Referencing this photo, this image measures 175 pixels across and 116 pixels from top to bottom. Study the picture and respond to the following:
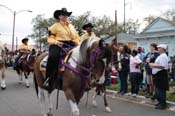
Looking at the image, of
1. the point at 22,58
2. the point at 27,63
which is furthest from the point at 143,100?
the point at 22,58

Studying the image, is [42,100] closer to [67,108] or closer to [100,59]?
[67,108]

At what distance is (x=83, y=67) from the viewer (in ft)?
22.5

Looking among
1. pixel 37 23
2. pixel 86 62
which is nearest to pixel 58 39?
pixel 86 62

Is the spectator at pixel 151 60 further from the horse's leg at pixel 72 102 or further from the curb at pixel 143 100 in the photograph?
the horse's leg at pixel 72 102

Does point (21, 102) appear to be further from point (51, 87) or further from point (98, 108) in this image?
point (51, 87)

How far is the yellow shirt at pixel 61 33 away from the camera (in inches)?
300

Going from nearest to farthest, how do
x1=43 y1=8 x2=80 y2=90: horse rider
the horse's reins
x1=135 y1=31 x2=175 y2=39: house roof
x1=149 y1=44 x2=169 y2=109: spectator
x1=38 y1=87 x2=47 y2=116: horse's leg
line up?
the horse's reins, x1=43 y1=8 x2=80 y2=90: horse rider, x1=38 y1=87 x2=47 y2=116: horse's leg, x1=149 y1=44 x2=169 y2=109: spectator, x1=135 y1=31 x2=175 y2=39: house roof

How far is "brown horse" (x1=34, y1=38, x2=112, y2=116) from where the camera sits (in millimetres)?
6242

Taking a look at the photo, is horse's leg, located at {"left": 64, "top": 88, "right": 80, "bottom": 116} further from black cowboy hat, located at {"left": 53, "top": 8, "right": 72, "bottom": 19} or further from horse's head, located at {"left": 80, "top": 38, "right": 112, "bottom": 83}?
black cowboy hat, located at {"left": 53, "top": 8, "right": 72, "bottom": 19}

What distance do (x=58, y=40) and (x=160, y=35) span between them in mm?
31736

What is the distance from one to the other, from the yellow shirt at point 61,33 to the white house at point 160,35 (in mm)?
28101

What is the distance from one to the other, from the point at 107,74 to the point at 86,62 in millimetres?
677

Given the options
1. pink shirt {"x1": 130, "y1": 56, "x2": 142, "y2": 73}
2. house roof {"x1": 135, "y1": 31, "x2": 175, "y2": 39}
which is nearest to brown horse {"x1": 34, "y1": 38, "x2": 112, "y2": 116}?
pink shirt {"x1": 130, "y1": 56, "x2": 142, "y2": 73}

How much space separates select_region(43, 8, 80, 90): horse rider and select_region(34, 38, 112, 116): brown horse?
413 millimetres
